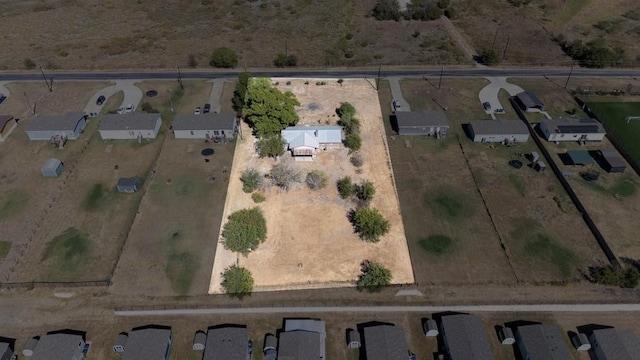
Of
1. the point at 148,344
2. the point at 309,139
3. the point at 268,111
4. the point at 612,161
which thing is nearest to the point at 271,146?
the point at 309,139

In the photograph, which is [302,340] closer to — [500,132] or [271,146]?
[271,146]

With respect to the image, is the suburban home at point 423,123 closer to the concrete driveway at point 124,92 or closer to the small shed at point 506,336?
the small shed at point 506,336

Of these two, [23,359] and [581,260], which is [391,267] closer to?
[581,260]

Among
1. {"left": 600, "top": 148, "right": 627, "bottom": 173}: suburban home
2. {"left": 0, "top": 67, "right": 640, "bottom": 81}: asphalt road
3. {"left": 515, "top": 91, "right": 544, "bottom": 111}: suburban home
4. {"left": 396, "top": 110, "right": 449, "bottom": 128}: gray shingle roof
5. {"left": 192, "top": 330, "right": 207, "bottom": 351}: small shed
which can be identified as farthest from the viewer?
{"left": 0, "top": 67, "right": 640, "bottom": 81}: asphalt road

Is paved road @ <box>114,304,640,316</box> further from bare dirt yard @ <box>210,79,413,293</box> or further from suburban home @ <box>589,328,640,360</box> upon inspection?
suburban home @ <box>589,328,640,360</box>

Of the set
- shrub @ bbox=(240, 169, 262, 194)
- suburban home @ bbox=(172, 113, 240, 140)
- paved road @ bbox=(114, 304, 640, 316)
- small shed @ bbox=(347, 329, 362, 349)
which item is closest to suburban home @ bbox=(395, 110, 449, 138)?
shrub @ bbox=(240, 169, 262, 194)

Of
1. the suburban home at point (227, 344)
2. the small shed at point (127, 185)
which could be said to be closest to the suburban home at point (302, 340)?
the suburban home at point (227, 344)
